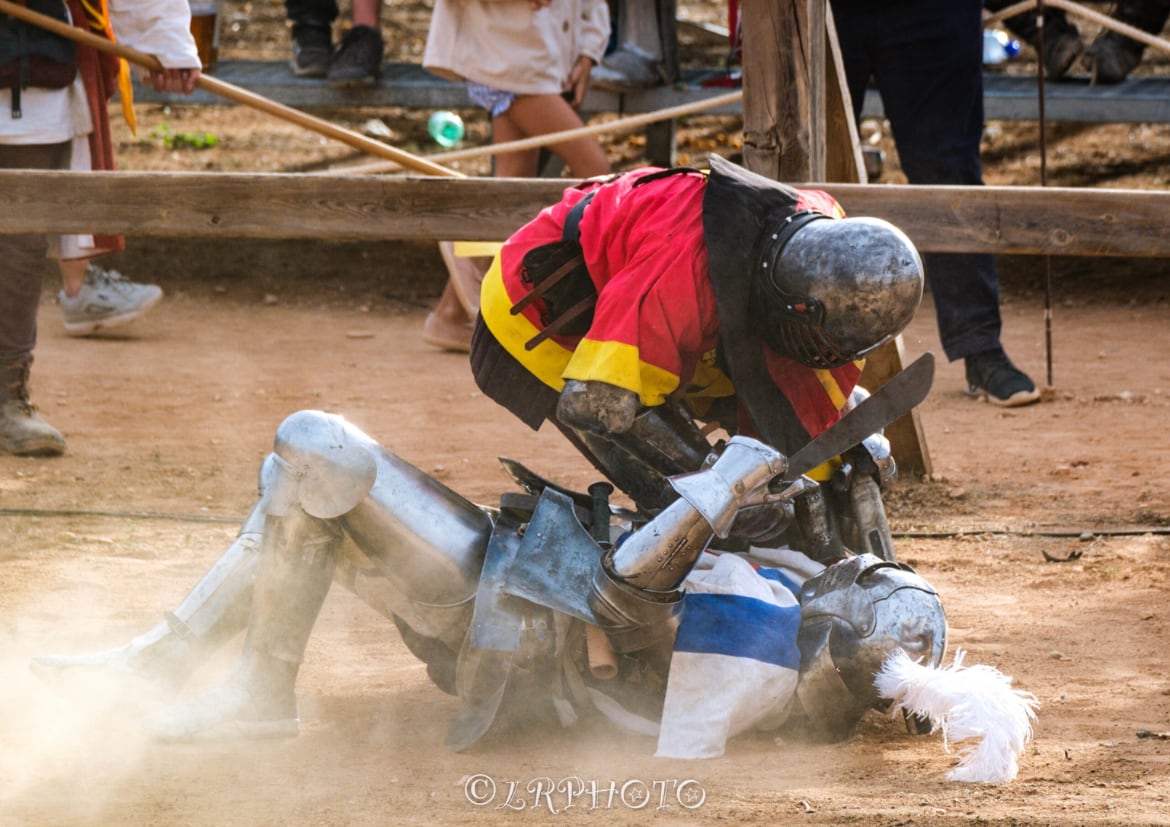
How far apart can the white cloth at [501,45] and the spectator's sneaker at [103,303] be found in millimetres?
1725

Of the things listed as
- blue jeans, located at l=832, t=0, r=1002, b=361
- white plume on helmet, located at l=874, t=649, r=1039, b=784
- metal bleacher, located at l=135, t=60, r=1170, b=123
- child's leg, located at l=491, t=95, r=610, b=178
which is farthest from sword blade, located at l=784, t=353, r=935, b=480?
metal bleacher, located at l=135, t=60, r=1170, b=123

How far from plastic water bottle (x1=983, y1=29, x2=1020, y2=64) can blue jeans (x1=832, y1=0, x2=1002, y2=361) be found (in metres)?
2.51

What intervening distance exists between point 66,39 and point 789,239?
10.1ft

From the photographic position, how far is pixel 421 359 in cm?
680

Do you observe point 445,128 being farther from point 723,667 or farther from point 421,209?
point 723,667

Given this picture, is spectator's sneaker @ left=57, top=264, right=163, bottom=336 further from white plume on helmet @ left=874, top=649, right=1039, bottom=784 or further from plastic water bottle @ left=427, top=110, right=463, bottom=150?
white plume on helmet @ left=874, top=649, right=1039, bottom=784

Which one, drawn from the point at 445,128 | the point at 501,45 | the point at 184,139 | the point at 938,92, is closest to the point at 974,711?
the point at 938,92

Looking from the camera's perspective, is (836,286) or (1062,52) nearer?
(836,286)

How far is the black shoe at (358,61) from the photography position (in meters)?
7.90

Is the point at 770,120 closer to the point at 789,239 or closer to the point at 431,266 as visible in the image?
the point at 789,239

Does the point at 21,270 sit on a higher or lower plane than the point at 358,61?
lower

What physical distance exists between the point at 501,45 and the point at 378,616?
3.22m

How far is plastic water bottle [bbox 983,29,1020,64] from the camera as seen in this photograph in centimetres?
802

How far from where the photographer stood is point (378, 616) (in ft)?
12.2
